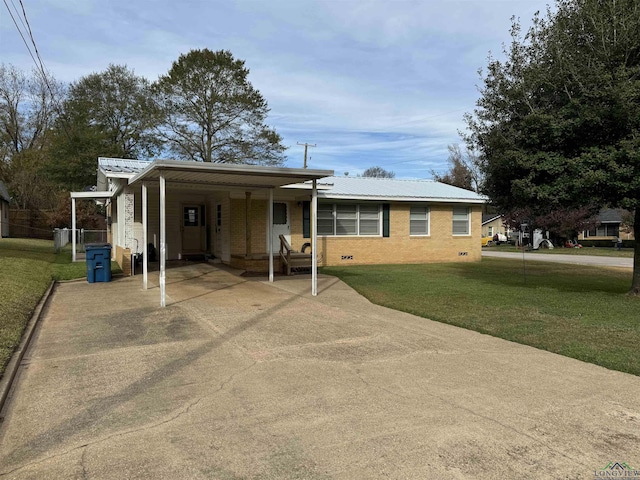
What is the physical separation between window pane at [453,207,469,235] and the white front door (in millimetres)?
7882

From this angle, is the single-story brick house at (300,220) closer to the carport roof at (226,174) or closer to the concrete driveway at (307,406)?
the carport roof at (226,174)

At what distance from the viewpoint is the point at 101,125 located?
3719 cm

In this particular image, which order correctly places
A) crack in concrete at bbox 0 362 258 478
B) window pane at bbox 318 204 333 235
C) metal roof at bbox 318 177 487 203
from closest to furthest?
crack in concrete at bbox 0 362 258 478, window pane at bbox 318 204 333 235, metal roof at bbox 318 177 487 203

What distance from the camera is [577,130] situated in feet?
30.2

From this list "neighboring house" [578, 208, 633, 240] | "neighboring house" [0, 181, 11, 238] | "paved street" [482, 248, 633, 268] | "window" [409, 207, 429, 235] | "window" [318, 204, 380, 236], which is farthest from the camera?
"neighboring house" [578, 208, 633, 240]

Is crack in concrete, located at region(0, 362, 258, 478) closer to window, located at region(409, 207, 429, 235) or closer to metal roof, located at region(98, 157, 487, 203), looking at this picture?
metal roof, located at region(98, 157, 487, 203)

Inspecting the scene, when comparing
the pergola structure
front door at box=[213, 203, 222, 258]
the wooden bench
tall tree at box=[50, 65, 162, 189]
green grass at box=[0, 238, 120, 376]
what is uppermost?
tall tree at box=[50, 65, 162, 189]

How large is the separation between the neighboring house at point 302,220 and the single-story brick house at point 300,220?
0.12 feet

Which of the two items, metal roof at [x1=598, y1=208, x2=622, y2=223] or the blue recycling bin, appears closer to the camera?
the blue recycling bin

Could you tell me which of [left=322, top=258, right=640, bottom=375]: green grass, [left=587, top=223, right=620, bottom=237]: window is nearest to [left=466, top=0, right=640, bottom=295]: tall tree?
[left=322, top=258, right=640, bottom=375]: green grass

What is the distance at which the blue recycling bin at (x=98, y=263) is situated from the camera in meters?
12.6

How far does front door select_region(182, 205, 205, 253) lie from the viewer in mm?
18109

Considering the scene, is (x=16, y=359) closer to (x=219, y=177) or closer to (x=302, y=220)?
(x=219, y=177)

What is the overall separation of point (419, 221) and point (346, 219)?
11.4 ft
